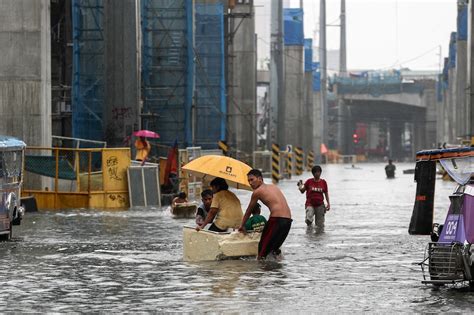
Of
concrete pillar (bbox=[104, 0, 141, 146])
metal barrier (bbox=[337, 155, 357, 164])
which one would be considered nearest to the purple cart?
concrete pillar (bbox=[104, 0, 141, 146])

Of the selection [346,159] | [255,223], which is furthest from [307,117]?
[255,223]

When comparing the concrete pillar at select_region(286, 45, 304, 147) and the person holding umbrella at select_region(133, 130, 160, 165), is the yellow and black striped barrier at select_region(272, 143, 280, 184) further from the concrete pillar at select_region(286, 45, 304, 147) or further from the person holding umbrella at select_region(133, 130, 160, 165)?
the concrete pillar at select_region(286, 45, 304, 147)

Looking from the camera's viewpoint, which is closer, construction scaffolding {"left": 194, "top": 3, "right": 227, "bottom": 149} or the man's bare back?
the man's bare back

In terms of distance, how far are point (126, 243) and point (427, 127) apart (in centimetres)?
17218

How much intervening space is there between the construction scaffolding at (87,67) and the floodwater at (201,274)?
21402 millimetres

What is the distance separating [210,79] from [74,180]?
1459 inches

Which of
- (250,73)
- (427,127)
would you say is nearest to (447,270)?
(250,73)

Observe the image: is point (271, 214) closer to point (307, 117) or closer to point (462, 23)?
point (462, 23)

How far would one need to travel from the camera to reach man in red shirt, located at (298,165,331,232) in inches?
1054

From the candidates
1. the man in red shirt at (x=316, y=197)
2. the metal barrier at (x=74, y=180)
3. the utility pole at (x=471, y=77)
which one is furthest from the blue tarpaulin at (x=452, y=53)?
the man in red shirt at (x=316, y=197)

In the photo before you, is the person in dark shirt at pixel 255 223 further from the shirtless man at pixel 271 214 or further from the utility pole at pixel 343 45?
the utility pole at pixel 343 45

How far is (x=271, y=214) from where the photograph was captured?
19.3 m

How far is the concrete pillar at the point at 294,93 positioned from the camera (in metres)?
116

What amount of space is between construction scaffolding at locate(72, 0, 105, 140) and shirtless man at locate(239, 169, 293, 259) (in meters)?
30.9
